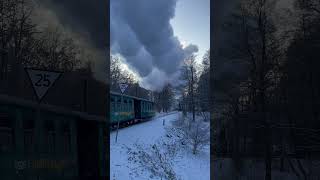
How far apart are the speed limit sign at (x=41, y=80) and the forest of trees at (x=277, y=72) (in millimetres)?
4343

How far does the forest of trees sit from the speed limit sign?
4343 mm

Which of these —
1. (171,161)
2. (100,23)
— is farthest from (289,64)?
(171,161)

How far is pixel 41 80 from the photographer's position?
6.07 metres

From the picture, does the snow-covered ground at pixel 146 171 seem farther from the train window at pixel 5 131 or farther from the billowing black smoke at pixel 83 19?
the billowing black smoke at pixel 83 19

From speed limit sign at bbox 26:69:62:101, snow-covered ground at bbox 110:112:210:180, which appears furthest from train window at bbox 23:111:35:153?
snow-covered ground at bbox 110:112:210:180

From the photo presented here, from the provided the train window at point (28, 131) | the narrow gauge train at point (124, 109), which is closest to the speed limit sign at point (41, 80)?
the train window at point (28, 131)

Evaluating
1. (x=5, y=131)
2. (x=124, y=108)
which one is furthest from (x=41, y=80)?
(x=124, y=108)

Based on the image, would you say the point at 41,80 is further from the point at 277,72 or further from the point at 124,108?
the point at 124,108

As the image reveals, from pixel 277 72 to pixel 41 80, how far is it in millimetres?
5592

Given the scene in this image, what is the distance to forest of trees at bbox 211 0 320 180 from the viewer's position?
24.2 ft

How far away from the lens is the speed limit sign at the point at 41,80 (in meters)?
6.00

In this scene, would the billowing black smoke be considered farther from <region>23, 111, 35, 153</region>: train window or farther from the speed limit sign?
<region>23, 111, 35, 153</region>: train window

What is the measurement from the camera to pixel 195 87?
30.5 metres

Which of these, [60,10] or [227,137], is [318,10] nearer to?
[227,137]
